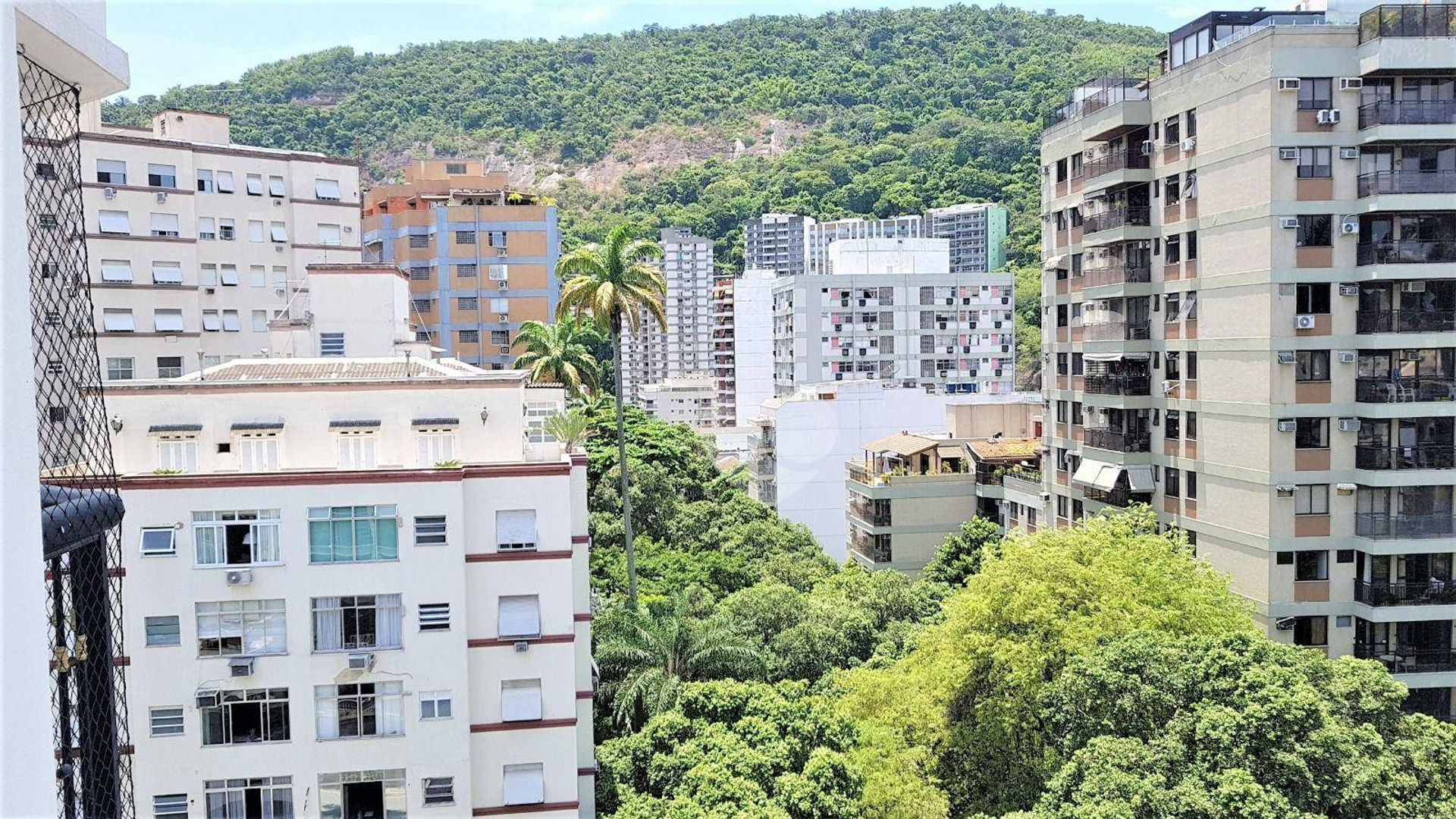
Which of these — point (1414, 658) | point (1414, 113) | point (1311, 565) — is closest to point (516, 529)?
point (1311, 565)

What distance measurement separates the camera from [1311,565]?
3462 centimetres

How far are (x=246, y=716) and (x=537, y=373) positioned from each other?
30.5 meters

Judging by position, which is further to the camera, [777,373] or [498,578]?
[777,373]

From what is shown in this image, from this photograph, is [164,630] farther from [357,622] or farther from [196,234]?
[196,234]

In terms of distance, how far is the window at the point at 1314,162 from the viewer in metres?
34.4

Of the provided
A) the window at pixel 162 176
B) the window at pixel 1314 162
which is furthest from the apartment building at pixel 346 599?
the window at pixel 162 176

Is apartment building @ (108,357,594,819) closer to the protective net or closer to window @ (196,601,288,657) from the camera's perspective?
window @ (196,601,288,657)

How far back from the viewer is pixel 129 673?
1003 inches

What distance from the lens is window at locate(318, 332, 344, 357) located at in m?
39.0

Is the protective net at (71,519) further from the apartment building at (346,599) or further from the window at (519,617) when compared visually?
the window at (519,617)

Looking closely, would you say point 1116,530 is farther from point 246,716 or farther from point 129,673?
point 129,673

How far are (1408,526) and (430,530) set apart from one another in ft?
88.6

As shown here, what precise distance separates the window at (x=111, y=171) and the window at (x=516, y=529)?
113 ft

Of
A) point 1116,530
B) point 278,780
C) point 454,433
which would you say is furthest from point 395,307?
point 1116,530
